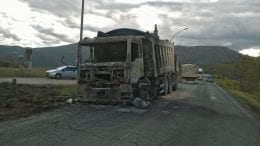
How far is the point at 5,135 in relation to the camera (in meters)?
10.7

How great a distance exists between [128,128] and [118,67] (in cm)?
678

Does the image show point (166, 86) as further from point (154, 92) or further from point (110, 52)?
point (110, 52)

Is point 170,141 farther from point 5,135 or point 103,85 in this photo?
point 103,85

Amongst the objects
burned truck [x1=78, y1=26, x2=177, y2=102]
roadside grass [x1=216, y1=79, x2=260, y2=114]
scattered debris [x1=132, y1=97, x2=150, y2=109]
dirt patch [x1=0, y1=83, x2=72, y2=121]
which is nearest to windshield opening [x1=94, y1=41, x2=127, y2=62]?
burned truck [x1=78, y1=26, x2=177, y2=102]

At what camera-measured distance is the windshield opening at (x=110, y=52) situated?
20.1m

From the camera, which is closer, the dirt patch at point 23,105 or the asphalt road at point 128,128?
the asphalt road at point 128,128

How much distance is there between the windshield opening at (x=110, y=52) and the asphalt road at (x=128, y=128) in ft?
9.97

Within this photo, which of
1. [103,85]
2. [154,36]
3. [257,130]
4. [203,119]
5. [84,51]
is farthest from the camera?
[154,36]

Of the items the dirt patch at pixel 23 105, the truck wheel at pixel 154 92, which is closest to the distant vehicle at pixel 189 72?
the truck wheel at pixel 154 92

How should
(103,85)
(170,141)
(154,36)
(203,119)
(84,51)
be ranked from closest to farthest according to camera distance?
1. (170,141)
2. (203,119)
3. (103,85)
4. (84,51)
5. (154,36)

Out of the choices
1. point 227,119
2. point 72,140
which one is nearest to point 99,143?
point 72,140

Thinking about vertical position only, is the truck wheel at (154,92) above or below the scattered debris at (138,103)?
above

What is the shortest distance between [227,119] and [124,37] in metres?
5.98

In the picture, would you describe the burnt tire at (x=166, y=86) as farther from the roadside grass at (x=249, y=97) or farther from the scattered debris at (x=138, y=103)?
the scattered debris at (x=138, y=103)
